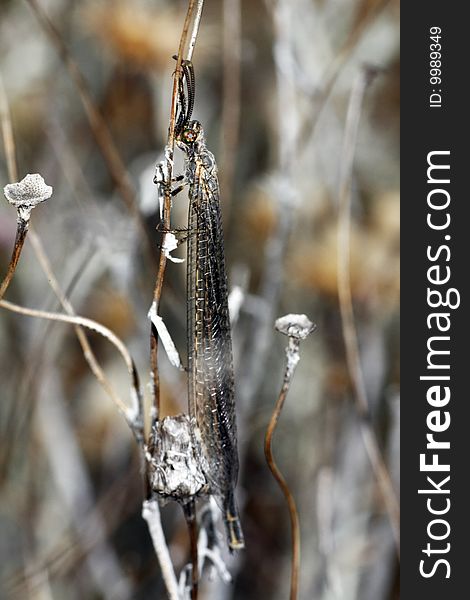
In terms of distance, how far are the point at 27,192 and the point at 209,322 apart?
0.12 metres

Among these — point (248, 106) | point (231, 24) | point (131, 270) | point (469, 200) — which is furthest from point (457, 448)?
point (248, 106)

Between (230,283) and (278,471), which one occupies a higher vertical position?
(230,283)

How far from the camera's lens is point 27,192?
0.27 m

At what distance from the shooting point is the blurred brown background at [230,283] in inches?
25.4

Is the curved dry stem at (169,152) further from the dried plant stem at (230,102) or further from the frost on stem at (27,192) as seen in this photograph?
the dried plant stem at (230,102)

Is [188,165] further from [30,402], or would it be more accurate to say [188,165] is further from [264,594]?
[264,594]

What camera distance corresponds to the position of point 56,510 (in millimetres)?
761

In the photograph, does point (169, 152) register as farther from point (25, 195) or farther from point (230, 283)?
point (230, 283)

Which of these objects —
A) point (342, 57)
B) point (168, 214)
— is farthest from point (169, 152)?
point (342, 57)

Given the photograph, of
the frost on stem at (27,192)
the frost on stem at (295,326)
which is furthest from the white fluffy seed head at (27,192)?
the frost on stem at (295,326)

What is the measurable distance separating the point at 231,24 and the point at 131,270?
0.84 ft

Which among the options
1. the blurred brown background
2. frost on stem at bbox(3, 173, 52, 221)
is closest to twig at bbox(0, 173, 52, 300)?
frost on stem at bbox(3, 173, 52, 221)

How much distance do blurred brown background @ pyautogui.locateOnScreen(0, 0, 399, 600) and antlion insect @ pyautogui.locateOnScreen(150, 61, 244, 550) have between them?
0.70 ft

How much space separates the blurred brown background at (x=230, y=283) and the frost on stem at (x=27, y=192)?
289mm
